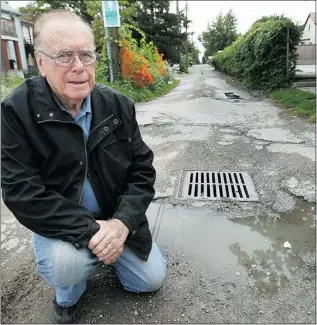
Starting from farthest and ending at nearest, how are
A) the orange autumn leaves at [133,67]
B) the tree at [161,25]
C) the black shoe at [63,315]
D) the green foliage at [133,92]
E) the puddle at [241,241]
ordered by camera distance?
the tree at [161,25] → the orange autumn leaves at [133,67] → the green foliage at [133,92] → the puddle at [241,241] → the black shoe at [63,315]

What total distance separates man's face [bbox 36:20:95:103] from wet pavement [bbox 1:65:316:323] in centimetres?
122

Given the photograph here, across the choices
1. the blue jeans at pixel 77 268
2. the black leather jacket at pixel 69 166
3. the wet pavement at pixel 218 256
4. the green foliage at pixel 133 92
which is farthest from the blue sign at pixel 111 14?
the blue jeans at pixel 77 268

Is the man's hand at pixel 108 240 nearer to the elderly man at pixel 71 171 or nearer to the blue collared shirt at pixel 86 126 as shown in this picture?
the elderly man at pixel 71 171

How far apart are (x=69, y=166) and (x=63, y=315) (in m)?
0.83

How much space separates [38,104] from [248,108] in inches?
274

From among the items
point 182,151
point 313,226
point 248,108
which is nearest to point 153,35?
point 248,108

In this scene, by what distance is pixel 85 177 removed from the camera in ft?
6.06

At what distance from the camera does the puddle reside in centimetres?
218

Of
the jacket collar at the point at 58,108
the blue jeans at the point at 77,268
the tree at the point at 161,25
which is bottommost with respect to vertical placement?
the blue jeans at the point at 77,268

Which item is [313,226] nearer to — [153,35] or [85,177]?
[85,177]

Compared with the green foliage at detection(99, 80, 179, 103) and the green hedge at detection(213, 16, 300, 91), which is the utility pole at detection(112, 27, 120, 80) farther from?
the green hedge at detection(213, 16, 300, 91)

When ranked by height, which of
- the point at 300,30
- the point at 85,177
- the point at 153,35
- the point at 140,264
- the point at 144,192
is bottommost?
the point at 140,264

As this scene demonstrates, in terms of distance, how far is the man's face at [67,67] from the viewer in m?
1.67

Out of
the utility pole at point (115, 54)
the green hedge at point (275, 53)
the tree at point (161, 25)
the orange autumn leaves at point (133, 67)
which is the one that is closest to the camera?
the utility pole at point (115, 54)
